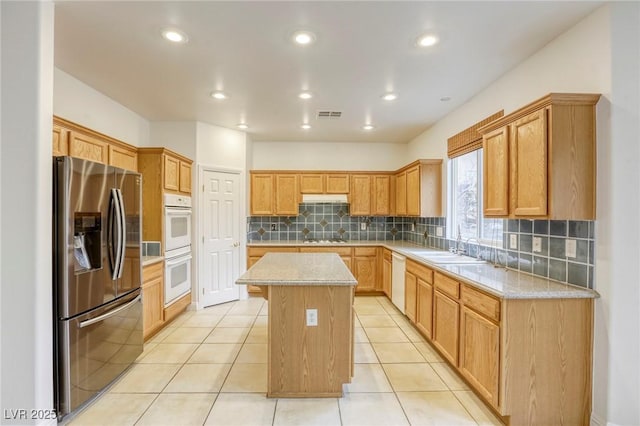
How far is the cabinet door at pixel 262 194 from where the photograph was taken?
523cm

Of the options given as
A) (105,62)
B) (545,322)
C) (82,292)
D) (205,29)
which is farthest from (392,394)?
(105,62)

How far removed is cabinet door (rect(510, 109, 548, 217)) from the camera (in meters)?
1.99

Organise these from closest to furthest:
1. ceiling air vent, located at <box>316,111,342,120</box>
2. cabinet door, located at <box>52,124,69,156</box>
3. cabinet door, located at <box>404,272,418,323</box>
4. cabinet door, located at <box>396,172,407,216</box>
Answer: cabinet door, located at <box>52,124,69,156</box> → cabinet door, located at <box>404,272,418,323</box> → ceiling air vent, located at <box>316,111,342,120</box> → cabinet door, located at <box>396,172,407,216</box>

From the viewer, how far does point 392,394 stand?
7.79 feet

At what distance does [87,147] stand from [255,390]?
8.56ft

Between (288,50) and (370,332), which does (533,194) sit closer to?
(288,50)

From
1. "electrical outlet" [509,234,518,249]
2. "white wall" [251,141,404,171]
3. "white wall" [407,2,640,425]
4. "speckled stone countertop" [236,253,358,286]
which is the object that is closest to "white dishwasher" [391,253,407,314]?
"speckled stone countertop" [236,253,358,286]

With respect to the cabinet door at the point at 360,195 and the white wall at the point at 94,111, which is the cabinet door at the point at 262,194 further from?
the white wall at the point at 94,111

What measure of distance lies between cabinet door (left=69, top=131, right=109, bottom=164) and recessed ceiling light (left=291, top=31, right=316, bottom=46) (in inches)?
81.8

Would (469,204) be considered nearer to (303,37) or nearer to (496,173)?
(496,173)

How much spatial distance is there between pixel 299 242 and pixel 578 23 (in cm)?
421

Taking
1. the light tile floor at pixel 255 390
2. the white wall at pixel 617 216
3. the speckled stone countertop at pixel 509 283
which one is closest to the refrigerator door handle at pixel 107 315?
the light tile floor at pixel 255 390

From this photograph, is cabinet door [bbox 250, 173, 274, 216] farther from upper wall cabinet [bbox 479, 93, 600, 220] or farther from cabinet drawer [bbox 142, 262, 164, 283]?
upper wall cabinet [bbox 479, 93, 600, 220]

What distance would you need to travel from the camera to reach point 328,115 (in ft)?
13.2
